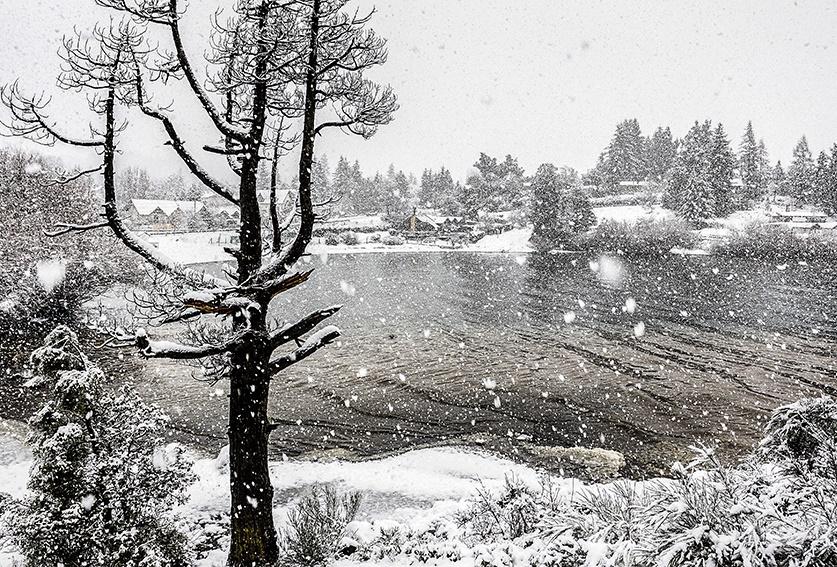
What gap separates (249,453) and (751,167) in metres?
89.9

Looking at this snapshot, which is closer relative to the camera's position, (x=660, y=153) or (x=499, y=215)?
(x=499, y=215)

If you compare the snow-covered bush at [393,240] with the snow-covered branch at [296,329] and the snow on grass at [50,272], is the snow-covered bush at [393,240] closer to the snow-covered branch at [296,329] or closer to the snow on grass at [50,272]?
the snow on grass at [50,272]

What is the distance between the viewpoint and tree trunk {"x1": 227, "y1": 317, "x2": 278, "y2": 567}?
6350mm

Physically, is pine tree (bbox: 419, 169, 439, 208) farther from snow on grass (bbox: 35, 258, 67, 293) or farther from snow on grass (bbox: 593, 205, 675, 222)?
snow on grass (bbox: 35, 258, 67, 293)

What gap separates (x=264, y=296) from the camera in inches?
243

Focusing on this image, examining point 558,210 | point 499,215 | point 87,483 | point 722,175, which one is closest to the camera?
point 87,483

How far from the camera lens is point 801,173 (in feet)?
→ 217

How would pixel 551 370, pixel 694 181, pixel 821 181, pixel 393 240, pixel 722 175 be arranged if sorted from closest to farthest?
1. pixel 551 370
2. pixel 694 181
3. pixel 821 181
4. pixel 722 175
5. pixel 393 240

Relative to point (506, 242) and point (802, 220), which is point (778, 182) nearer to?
point (802, 220)

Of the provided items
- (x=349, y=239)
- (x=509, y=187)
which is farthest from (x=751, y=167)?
(x=349, y=239)

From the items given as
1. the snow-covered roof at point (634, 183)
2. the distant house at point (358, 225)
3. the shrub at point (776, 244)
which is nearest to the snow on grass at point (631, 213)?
the shrub at point (776, 244)

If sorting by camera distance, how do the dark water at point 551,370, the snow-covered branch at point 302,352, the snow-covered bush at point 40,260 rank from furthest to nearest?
1. the snow-covered bush at point 40,260
2. the dark water at point 551,370
3. the snow-covered branch at point 302,352

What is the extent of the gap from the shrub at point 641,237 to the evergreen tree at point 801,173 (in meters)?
21.0

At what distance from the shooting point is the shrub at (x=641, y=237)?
54906 mm
